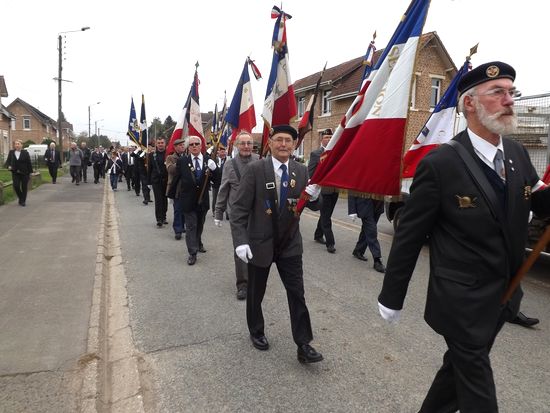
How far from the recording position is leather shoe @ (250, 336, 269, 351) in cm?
376

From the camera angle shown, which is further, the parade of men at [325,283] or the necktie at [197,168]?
the necktie at [197,168]

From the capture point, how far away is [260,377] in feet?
10.9

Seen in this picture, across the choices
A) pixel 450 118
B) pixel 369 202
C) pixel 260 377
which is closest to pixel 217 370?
pixel 260 377

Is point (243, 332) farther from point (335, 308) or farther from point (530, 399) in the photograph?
point (530, 399)

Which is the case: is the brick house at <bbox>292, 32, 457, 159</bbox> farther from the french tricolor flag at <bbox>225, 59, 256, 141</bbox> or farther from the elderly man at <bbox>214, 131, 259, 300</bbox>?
the elderly man at <bbox>214, 131, 259, 300</bbox>

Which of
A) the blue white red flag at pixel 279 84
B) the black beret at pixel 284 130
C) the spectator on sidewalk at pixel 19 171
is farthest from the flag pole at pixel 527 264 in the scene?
the spectator on sidewalk at pixel 19 171

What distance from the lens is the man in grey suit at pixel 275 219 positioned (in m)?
3.58

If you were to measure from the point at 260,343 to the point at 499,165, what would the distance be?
2.51 m

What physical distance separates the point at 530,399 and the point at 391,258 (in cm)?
179

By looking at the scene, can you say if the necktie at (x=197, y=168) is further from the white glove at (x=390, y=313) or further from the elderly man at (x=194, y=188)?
the white glove at (x=390, y=313)

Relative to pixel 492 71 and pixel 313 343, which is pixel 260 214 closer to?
pixel 313 343

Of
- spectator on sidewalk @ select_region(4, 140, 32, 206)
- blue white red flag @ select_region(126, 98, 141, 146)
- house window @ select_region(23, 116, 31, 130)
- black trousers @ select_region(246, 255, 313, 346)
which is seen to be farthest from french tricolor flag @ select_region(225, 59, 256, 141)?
house window @ select_region(23, 116, 31, 130)

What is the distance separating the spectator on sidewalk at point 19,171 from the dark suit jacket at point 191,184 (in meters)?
7.32

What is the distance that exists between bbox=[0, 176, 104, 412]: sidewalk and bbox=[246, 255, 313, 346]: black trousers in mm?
1447
